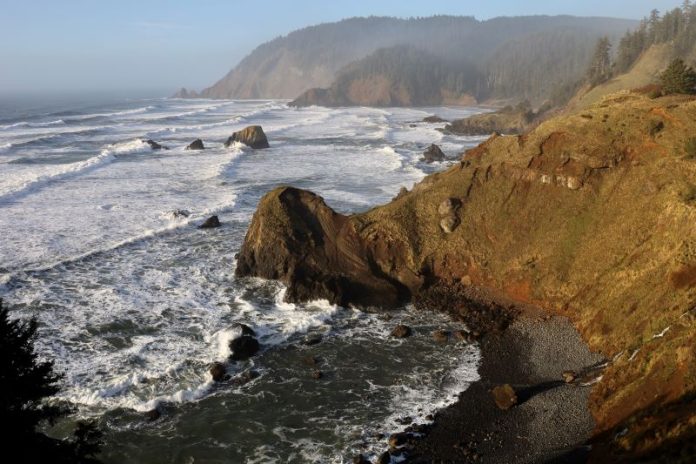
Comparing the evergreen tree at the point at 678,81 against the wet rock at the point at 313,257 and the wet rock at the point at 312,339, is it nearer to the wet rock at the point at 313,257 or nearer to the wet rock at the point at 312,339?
the wet rock at the point at 313,257

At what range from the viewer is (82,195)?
54906mm

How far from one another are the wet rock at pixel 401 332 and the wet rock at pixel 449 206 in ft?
28.4

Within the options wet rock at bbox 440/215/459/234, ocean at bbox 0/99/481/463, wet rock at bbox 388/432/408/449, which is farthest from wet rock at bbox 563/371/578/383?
wet rock at bbox 440/215/459/234

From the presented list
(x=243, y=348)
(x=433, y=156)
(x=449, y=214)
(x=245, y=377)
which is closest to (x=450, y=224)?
(x=449, y=214)

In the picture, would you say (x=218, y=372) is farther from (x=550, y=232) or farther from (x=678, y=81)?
(x=678, y=81)

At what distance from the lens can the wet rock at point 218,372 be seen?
23.0m

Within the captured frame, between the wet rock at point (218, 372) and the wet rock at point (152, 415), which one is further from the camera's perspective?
the wet rock at point (218, 372)

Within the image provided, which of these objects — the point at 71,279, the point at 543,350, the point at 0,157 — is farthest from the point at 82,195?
the point at 543,350

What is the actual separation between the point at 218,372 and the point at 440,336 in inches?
398

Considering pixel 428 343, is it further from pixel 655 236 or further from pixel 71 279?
pixel 71 279

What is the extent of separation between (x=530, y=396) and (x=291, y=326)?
11799mm

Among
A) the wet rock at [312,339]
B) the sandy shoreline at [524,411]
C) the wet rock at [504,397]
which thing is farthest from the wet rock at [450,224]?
the wet rock at [504,397]

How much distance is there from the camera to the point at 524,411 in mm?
20062

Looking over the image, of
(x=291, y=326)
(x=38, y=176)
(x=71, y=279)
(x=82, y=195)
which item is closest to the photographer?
(x=291, y=326)
